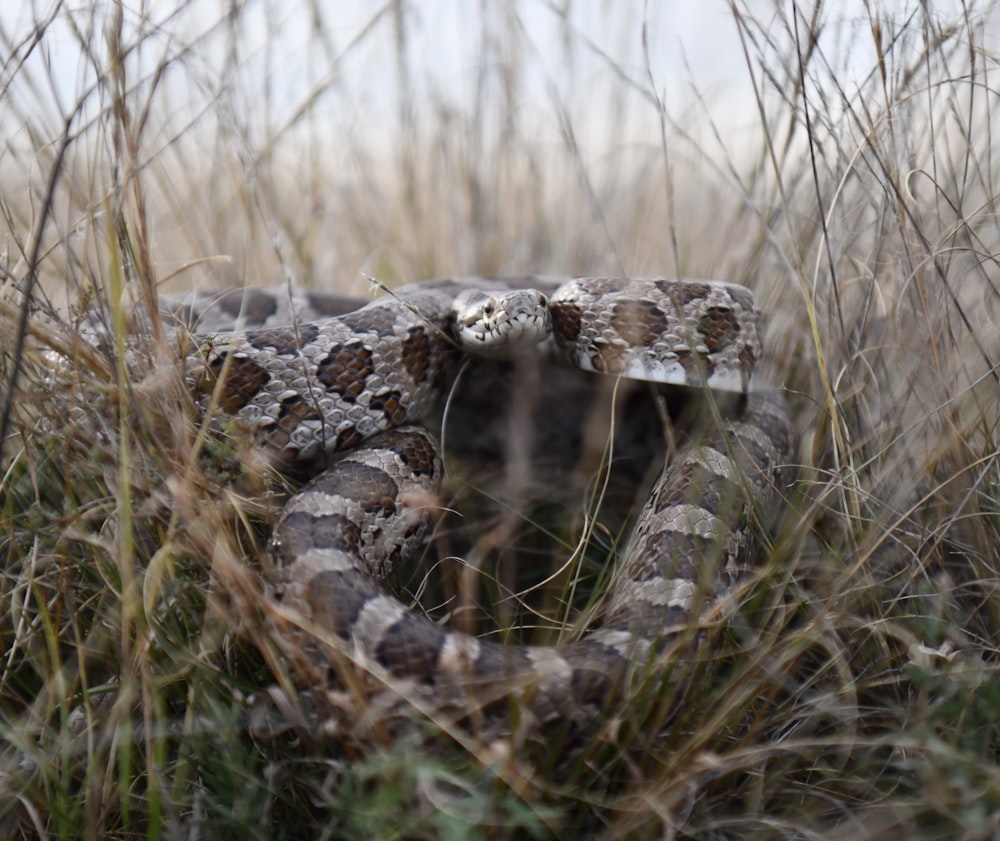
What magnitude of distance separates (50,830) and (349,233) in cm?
568

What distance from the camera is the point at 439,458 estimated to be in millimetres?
3701

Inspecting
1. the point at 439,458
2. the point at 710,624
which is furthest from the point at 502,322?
the point at 710,624

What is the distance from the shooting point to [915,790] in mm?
2256

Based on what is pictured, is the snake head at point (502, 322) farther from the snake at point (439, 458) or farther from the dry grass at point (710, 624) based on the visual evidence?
the dry grass at point (710, 624)

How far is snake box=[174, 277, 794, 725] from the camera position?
251cm

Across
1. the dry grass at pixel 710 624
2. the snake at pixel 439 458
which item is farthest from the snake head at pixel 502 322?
the dry grass at pixel 710 624

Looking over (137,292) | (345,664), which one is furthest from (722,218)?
(345,664)

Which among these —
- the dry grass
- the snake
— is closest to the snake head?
the snake

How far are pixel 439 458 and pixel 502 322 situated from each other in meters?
0.68

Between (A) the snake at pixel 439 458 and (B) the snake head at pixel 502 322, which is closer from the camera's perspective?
(A) the snake at pixel 439 458

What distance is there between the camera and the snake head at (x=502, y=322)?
11.6 ft

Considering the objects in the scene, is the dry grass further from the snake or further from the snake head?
the snake head

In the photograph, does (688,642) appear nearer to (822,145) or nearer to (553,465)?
(553,465)

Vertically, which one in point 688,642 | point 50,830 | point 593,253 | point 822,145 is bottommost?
point 50,830
